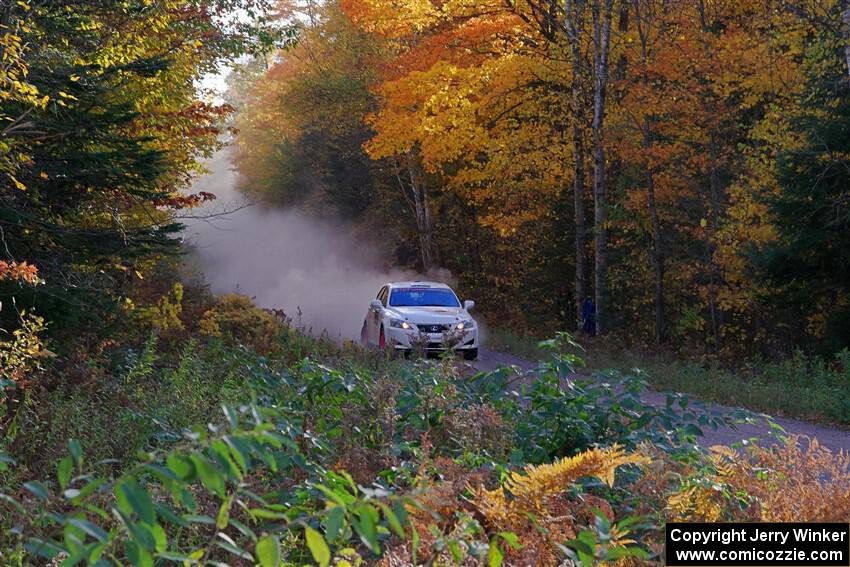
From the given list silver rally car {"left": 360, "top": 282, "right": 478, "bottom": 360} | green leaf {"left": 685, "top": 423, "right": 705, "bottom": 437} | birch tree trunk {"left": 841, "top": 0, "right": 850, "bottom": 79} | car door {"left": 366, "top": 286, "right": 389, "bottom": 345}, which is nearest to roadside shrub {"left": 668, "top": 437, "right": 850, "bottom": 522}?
green leaf {"left": 685, "top": 423, "right": 705, "bottom": 437}

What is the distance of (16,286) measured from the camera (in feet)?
37.8

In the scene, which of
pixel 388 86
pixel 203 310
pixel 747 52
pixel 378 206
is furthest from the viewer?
pixel 378 206

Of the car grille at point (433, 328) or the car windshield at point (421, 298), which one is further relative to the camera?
the car windshield at point (421, 298)

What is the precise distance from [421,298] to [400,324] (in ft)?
6.10

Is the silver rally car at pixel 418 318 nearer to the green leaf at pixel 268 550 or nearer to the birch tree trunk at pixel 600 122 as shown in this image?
the birch tree trunk at pixel 600 122

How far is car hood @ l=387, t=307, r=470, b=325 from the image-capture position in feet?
65.4

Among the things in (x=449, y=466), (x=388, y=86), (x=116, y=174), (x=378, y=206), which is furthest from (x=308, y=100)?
(x=449, y=466)

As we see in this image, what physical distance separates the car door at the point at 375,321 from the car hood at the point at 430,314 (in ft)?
1.68

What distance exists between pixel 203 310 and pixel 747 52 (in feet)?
43.8

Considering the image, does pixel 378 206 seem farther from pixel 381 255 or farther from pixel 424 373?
pixel 424 373

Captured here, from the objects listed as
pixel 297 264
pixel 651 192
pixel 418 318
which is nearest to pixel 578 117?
pixel 651 192

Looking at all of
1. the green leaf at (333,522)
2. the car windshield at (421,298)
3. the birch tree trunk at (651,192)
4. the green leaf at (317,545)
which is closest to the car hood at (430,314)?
the car windshield at (421,298)

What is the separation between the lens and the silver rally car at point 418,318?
773 inches

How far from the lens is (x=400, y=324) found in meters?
19.8
